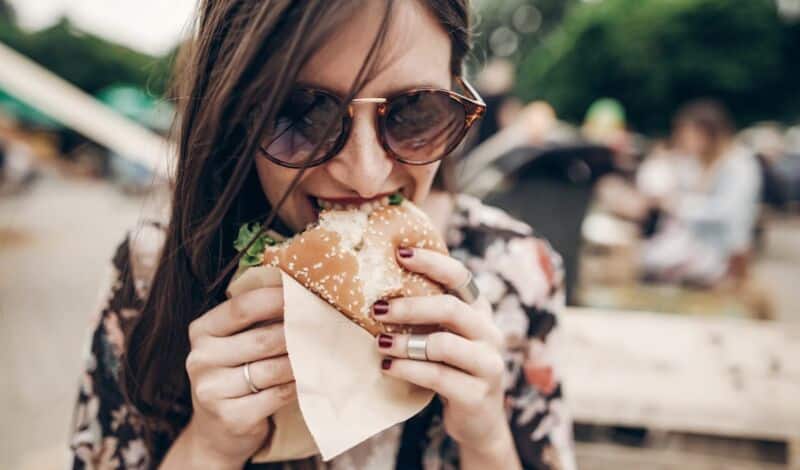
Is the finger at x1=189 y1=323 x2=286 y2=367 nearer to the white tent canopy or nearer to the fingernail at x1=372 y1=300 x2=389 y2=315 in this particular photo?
the fingernail at x1=372 y1=300 x2=389 y2=315

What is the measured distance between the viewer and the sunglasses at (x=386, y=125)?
1050 mm

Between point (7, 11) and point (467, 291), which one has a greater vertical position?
point (467, 291)

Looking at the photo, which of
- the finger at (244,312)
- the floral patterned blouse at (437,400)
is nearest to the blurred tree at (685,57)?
the floral patterned blouse at (437,400)

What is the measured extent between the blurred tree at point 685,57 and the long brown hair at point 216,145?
23735 mm

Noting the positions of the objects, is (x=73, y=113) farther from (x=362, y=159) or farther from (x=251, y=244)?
(x=362, y=159)

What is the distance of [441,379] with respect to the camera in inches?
42.5

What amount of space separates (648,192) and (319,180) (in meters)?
6.63

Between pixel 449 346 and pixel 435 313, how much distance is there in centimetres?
6

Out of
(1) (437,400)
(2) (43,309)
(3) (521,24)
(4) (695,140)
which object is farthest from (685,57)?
(3) (521,24)

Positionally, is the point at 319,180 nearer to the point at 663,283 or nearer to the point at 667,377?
the point at 667,377

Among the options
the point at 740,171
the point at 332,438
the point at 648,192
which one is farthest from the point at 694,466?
the point at 648,192

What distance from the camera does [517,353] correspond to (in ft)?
5.15

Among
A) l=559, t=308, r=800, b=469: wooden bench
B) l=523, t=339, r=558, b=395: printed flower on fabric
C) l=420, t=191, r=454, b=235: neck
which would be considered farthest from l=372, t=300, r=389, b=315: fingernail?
l=559, t=308, r=800, b=469: wooden bench

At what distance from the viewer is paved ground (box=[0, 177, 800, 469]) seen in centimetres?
378
